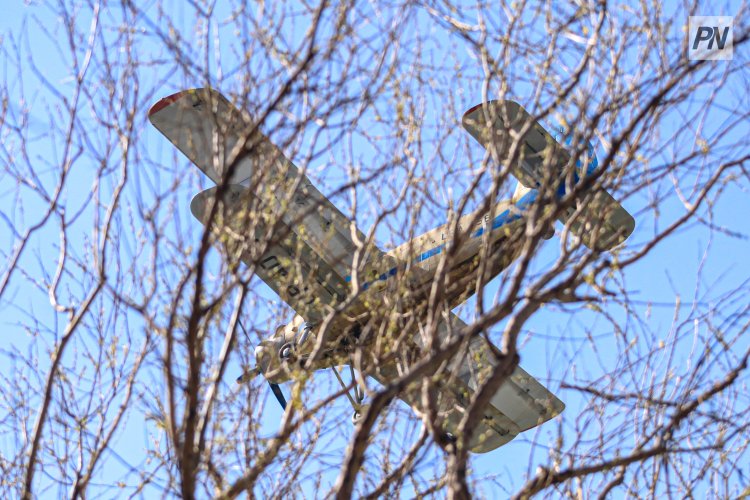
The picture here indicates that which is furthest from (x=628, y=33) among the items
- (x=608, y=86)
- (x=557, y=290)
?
(x=557, y=290)

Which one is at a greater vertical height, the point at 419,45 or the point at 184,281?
the point at 419,45

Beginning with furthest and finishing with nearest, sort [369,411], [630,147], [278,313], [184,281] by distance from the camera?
[278,313] → [630,147] → [184,281] → [369,411]

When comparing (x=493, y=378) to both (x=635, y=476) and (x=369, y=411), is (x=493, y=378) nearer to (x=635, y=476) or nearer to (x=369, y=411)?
(x=369, y=411)

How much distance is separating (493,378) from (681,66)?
1.95 metres

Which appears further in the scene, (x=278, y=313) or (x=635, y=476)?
(x=278, y=313)

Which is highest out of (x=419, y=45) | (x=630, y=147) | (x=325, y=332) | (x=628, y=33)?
(x=419, y=45)

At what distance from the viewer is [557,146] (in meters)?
5.08

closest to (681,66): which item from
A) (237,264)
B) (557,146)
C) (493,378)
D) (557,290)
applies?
(557,146)

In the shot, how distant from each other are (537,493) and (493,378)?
2.89 ft

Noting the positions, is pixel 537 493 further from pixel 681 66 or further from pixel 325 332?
pixel 681 66

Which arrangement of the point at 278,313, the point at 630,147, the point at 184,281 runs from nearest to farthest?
the point at 184,281 → the point at 630,147 → the point at 278,313

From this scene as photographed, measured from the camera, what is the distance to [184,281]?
4520mm

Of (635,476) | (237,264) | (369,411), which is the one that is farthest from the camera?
(635,476)

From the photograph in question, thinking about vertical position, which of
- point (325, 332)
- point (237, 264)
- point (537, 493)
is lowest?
point (537, 493)
